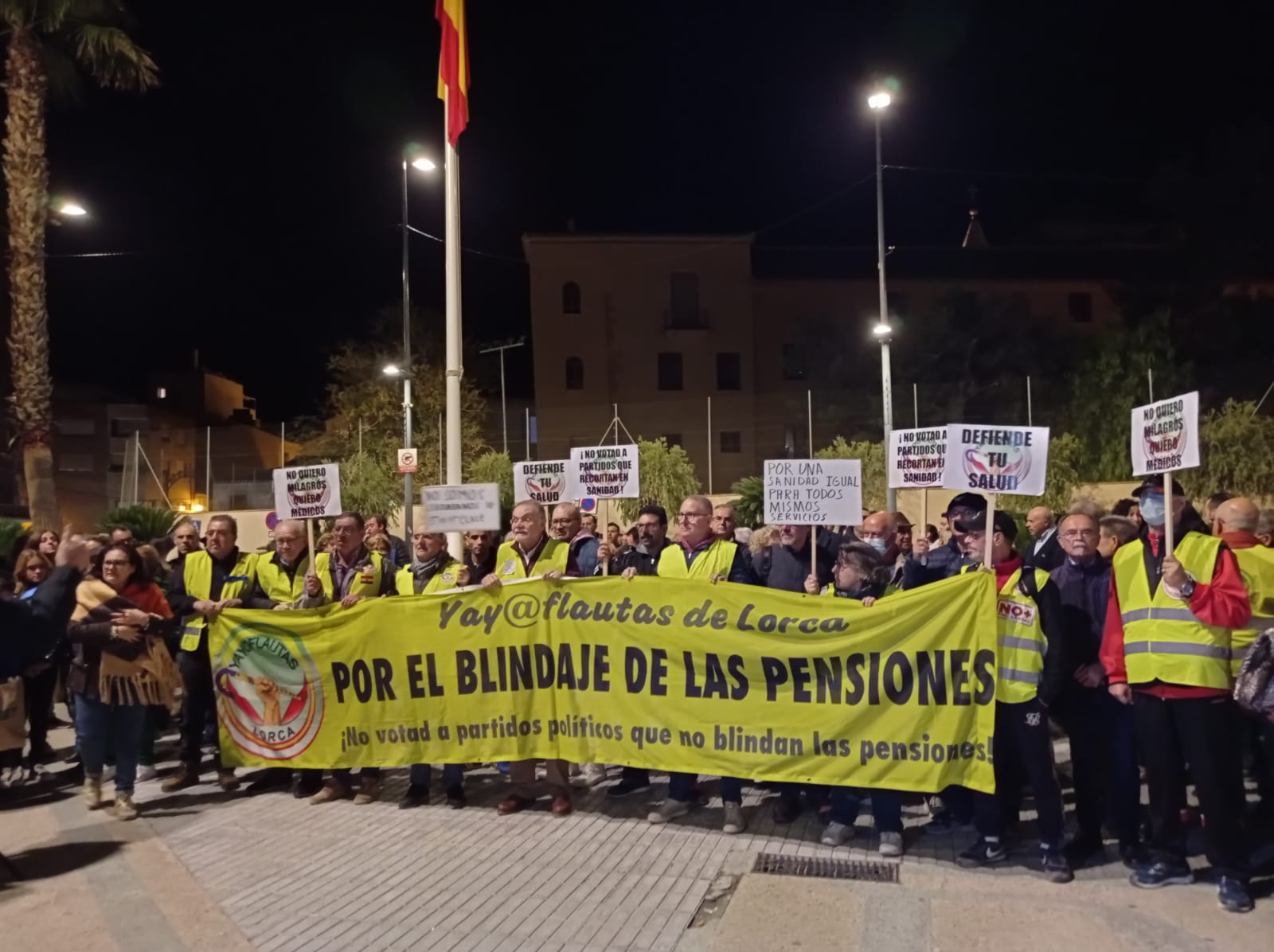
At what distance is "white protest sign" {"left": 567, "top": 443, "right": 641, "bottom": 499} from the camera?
25.3 ft

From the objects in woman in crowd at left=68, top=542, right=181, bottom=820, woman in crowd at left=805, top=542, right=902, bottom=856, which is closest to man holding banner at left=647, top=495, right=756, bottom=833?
woman in crowd at left=805, top=542, right=902, bottom=856

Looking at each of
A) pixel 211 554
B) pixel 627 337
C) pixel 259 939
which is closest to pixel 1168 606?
pixel 259 939

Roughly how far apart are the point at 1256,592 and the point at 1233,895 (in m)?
1.63

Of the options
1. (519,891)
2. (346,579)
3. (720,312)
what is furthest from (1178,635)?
(720,312)

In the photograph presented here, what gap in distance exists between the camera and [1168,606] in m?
4.85

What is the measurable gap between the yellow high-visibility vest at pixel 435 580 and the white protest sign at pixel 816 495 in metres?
2.11

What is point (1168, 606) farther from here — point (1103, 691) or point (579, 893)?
point (579, 893)

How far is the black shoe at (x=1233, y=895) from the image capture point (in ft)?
15.0

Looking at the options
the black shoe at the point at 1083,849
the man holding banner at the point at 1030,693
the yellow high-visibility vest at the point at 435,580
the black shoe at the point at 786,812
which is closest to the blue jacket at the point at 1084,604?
the man holding banner at the point at 1030,693

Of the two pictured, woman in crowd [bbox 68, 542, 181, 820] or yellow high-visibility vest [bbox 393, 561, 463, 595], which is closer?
woman in crowd [bbox 68, 542, 181, 820]

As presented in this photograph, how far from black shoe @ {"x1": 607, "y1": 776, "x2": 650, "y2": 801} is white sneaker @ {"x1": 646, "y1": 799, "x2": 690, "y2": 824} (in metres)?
0.47

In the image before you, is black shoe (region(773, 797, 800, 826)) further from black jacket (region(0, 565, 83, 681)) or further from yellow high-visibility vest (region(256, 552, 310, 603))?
black jacket (region(0, 565, 83, 681))

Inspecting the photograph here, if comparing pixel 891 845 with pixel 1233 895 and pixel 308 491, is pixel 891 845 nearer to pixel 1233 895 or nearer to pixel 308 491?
pixel 1233 895

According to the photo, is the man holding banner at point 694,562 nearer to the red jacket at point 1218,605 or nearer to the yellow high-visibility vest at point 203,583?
the red jacket at point 1218,605
